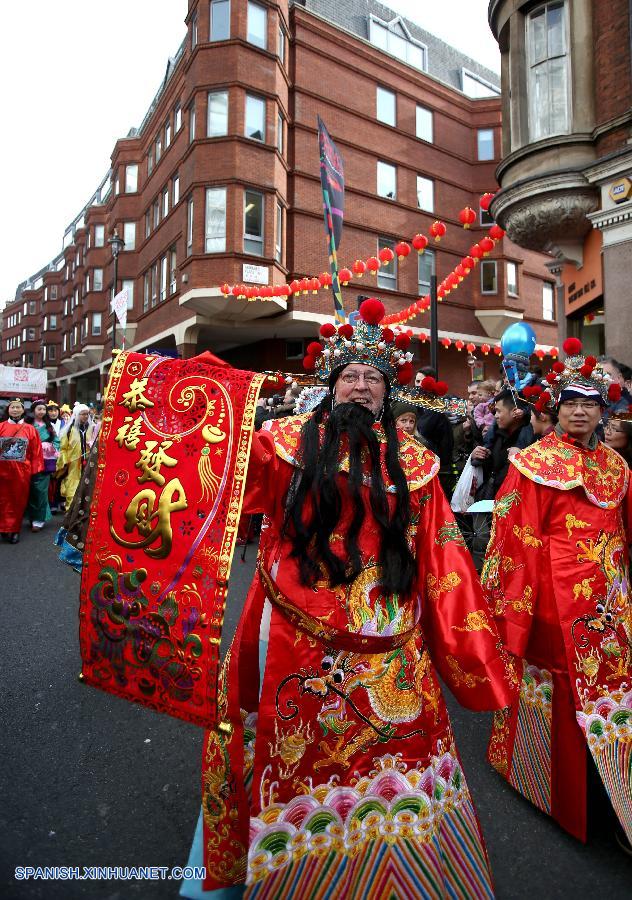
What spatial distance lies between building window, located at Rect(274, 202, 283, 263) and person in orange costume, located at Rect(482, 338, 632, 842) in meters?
16.2

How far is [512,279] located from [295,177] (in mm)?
10395

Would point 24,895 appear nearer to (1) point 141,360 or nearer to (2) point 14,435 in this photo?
(1) point 141,360

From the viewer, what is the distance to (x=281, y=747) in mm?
1888

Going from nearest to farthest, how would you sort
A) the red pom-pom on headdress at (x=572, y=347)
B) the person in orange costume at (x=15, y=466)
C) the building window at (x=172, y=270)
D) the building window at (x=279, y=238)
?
the red pom-pom on headdress at (x=572, y=347) < the person in orange costume at (x=15, y=466) < the building window at (x=279, y=238) < the building window at (x=172, y=270)

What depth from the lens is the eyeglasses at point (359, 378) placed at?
2297 millimetres

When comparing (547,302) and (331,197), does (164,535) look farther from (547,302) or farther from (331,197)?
(547,302)

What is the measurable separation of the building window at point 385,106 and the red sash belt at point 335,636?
23.5 m

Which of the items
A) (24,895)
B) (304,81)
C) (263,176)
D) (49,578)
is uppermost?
(304,81)

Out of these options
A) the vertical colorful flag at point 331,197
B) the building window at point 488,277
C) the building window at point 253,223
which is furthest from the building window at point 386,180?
the vertical colorful flag at point 331,197

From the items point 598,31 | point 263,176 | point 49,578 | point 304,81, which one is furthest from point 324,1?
point 49,578

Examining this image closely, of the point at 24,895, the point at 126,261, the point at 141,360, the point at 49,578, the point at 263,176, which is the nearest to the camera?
the point at 141,360

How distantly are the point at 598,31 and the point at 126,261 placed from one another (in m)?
22.4

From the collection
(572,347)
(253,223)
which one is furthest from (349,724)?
(253,223)

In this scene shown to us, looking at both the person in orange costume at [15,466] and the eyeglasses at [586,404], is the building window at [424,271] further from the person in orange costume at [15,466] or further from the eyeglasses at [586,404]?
the eyeglasses at [586,404]
